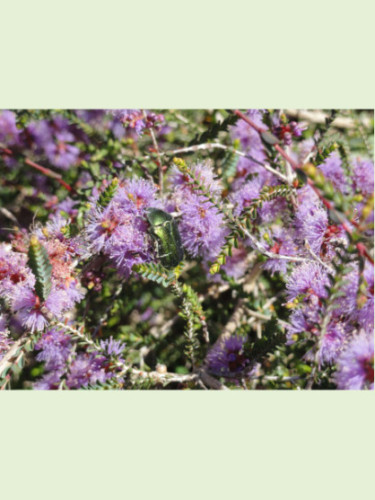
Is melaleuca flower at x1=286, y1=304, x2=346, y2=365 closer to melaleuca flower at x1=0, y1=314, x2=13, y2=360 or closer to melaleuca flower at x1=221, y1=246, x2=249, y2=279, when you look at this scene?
melaleuca flower at x1=221, y1=246, x2=249, y2=279

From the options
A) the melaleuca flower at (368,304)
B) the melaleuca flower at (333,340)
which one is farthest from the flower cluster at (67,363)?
the melaleuca flower at (368,304)

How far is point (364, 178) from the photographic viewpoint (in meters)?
1.99

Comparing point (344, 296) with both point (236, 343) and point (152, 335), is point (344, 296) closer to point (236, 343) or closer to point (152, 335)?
point (236, 343)

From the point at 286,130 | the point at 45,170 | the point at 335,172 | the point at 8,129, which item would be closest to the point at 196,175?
the point at 286,130

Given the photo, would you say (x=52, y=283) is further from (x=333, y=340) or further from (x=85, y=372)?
(x=333, y=340)

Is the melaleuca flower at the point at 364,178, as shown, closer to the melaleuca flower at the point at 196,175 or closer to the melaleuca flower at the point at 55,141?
the melaleuca flower at the point at 196,175

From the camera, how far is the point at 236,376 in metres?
1.80

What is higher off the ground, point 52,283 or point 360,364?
point 52,283

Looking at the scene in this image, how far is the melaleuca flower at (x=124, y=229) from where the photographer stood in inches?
62.2

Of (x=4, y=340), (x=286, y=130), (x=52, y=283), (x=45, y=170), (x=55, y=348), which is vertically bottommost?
(x=55, y=348)

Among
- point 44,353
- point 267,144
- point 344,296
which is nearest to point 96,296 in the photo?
point 44,353

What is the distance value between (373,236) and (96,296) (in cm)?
121

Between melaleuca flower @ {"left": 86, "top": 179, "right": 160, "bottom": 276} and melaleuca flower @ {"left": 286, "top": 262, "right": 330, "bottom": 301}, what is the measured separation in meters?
0.50

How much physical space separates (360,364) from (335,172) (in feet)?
3.19
